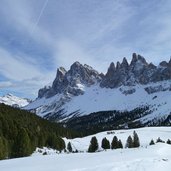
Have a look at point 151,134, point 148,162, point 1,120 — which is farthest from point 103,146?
point 148,162

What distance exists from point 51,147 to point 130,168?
9012 centimetres

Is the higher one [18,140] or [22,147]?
[18,140]

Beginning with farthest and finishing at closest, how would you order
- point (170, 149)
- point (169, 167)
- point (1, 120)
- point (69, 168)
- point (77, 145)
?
1. point (77, 145)
2. point (1, 120)
3. point (170, 149)
4. point (169, 167)
5. point (69, 168)

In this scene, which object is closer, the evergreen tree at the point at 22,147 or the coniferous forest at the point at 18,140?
the evergreen tree at the point at 22,147

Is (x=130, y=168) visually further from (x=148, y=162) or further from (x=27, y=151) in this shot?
(x=27, y=151)

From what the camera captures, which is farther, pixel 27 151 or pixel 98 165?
pixel 27 151

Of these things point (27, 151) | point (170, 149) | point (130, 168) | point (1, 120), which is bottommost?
point (130, 168)

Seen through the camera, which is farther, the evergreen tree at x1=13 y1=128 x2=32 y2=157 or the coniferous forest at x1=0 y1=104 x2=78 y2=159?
the coniferous forest at x1=0 y1=104 x2=78 y2=159

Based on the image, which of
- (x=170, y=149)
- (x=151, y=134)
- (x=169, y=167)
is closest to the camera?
(x=169, y=167)

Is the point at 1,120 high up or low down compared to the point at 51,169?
up

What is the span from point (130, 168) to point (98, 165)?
2520mm

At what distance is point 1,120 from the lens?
112812 millimetres

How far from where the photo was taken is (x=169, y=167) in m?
29.8

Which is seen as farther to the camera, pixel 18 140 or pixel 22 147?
pixel 18 140
